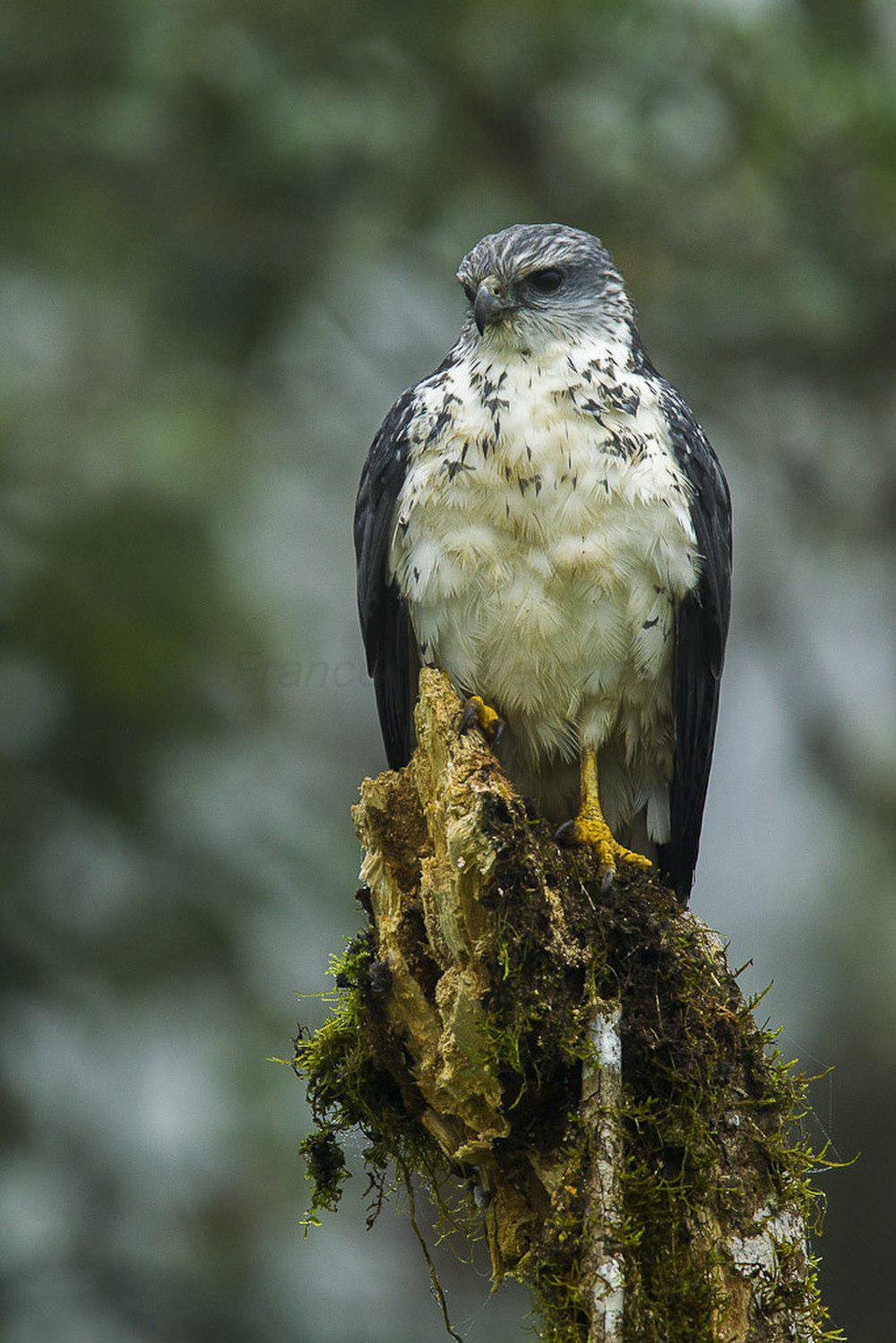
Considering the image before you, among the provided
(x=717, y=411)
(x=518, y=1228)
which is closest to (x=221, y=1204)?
(x=518, y=1228)

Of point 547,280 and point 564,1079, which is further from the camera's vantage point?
point 547,280

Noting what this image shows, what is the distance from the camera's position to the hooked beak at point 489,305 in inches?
180

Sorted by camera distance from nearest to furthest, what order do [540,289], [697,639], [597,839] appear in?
[597,839]
[697,639]
[540,289]

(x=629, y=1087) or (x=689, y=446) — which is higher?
(x=689, y=446)

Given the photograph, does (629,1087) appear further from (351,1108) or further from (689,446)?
(689,446)

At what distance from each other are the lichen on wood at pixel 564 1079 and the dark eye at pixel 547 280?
1.78 meters

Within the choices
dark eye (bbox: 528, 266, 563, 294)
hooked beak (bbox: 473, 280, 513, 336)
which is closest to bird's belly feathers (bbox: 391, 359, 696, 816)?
hooked beak (bbox: 473, 280, 513, 336)

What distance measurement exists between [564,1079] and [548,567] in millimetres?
1609

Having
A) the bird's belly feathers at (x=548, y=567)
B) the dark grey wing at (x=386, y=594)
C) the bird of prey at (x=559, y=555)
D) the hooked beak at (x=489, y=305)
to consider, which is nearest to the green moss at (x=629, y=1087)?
the bird of prey at (x=559, y=555)

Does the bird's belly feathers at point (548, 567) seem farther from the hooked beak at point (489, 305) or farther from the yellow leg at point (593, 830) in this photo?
the hooked beak at point (489, 305)

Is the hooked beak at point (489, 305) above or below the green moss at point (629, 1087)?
above

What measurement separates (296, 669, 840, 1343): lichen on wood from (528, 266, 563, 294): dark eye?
1.78 metres

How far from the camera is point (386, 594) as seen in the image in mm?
4695

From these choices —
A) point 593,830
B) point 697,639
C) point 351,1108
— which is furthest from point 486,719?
point 351,1108
